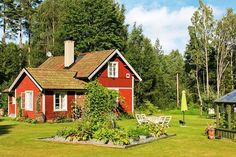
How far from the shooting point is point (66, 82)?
34.0m

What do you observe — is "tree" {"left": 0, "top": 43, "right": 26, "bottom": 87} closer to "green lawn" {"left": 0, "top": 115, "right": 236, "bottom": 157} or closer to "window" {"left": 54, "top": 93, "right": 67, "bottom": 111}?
"window" {"left": 54, "top": 93, "right": 67, "bottom": 111}

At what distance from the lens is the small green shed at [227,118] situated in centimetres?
2144

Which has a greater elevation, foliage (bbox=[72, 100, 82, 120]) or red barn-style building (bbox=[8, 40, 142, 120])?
red barn-style building (bbox=[8, 40, 142, 120])

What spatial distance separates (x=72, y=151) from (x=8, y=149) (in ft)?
9.67

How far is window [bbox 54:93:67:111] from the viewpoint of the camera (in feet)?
109

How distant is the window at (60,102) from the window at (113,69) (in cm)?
588

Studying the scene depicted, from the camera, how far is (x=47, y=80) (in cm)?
3288

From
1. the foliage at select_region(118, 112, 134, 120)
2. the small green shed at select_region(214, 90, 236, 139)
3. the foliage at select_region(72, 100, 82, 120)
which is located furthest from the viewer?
the foliage at select_region(118, 112, 134, 120)

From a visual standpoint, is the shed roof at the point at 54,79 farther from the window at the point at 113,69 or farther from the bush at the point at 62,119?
the window at the point at 113,69

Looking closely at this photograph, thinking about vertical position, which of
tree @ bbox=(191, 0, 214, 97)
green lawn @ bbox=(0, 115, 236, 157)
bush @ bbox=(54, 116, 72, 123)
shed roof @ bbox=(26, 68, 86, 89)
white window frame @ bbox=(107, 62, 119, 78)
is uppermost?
tree @ bbox=(191, 0, 214, 97)

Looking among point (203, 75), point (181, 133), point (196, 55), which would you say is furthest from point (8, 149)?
point (203, 75)

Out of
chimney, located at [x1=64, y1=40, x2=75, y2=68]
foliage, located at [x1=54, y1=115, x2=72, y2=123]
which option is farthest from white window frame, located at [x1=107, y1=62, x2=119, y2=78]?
Result: foliage, located at [x1=54, y1=115, x2=72, y2=123]

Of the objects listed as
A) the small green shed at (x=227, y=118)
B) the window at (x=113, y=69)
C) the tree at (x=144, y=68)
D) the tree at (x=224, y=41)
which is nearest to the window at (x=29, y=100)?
the window at (x=113, y=69)

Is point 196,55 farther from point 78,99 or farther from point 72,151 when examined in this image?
point 72,151
